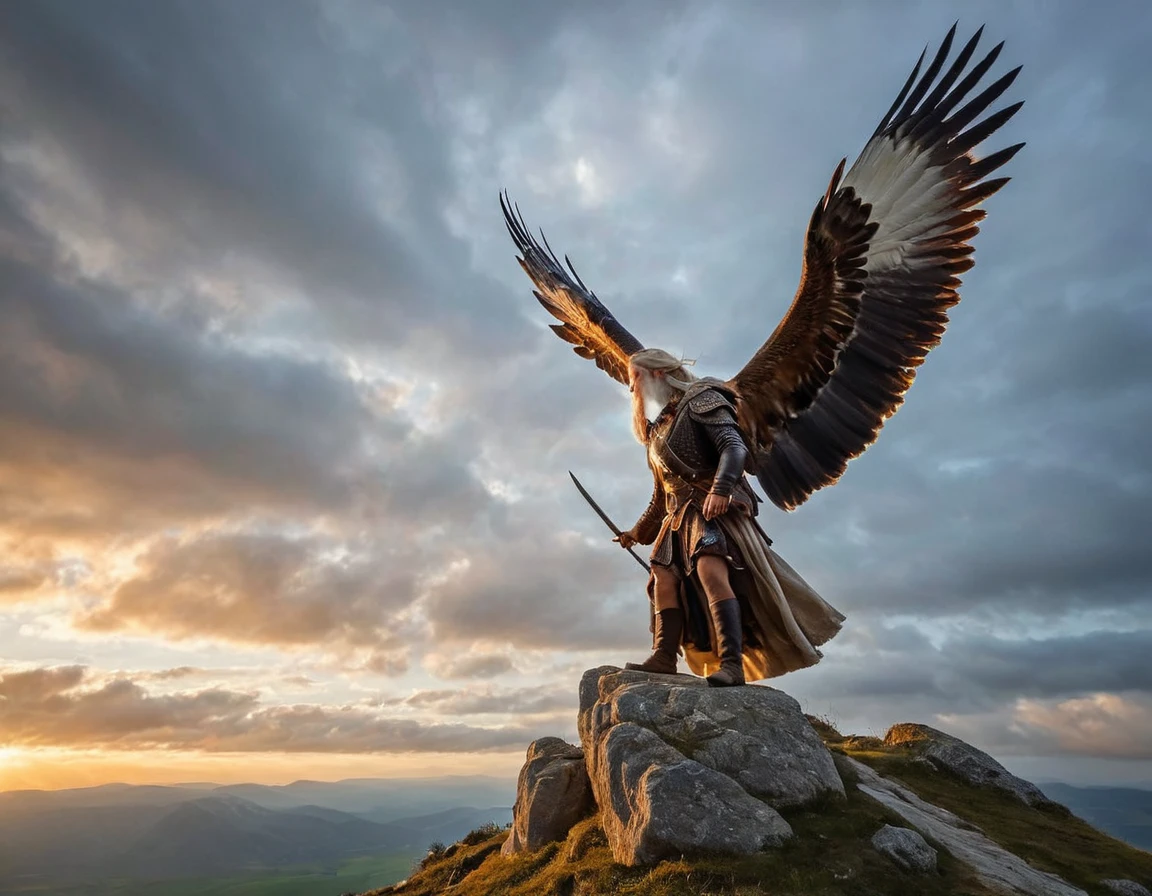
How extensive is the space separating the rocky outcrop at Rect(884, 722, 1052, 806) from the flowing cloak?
4744mm

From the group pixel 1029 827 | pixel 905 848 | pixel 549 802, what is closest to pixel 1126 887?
pixel 1029 827

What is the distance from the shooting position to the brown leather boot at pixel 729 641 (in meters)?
7.80

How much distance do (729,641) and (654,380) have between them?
10.3ft

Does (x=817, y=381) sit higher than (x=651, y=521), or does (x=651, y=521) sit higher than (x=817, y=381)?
(x=817, y=381)

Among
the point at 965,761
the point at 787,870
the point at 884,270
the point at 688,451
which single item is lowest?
the point at 787,870

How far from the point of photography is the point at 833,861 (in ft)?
19.8

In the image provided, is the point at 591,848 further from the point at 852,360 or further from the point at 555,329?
the point at 555,329

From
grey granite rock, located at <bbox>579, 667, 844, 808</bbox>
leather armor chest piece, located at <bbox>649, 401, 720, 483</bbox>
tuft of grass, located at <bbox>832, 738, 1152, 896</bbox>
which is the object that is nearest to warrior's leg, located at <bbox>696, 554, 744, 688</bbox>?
grey granite rock, located at <bbox>579, 667, 844, 808</bbox>

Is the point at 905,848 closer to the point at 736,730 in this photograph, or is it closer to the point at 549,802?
the point at 736,730

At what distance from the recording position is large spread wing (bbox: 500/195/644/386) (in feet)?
33.8

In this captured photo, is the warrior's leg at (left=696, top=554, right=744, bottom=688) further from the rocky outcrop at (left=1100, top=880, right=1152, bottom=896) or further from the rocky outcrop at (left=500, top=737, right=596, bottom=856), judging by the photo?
the rocky outcrop at (left=1100, top=880, right=1152, bottom=896)

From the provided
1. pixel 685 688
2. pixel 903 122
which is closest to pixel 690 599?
pixel 685 688

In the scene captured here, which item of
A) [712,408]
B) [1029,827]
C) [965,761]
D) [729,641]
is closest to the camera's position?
[729,641]

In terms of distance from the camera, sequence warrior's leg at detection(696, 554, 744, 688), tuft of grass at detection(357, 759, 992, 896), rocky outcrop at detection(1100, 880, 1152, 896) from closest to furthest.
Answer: tuft of grass at detection(357, 759, 992, 896), warrior's leg at detection(696, 554, 744, 688), rocky outcrop at detection(1100, 880, 1152, 896)
